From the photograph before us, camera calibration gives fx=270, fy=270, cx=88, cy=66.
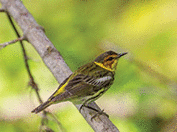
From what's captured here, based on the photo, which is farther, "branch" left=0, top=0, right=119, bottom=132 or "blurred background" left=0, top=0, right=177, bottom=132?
"blurred background" left=0, top=0, right=177, bottom=132

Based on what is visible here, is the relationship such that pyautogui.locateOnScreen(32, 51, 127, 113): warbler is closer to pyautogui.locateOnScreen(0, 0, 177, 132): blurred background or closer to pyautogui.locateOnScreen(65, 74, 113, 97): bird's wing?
pyautogui.locateOnScreen(65, 74, 113, 97): bird's wing

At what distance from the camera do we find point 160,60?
372cm

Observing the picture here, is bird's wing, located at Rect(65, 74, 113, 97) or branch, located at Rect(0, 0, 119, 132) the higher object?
branch, located at Rect(0, 0, 119, 132)

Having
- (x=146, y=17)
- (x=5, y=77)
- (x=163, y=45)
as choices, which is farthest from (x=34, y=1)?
(x=163, y=45)

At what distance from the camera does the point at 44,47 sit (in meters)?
2.40

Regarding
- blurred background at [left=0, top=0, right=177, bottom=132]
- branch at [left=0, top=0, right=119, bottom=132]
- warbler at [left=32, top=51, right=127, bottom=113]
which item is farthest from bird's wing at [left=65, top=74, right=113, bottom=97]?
blurred background at [left=0, top=0, right=177, bottom=132]

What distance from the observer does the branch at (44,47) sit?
2.05 metres

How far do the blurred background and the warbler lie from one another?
46 centimetres

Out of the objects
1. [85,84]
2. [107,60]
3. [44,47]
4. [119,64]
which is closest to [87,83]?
[85,84]

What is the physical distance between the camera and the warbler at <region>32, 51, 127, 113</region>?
6.95 feet

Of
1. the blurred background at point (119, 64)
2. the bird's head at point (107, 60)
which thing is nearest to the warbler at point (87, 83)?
the bird's head at point (107, 60)

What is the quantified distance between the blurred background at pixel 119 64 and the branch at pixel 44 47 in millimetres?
166

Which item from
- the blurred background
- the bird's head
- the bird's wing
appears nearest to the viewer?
the bird's wing

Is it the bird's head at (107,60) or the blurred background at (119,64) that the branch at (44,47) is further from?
the bird's head at (107,60)
